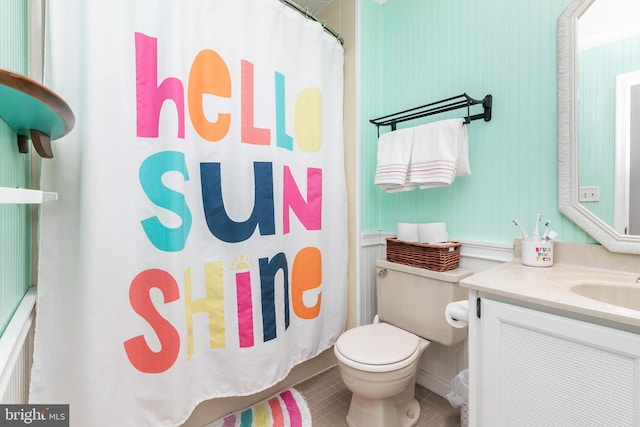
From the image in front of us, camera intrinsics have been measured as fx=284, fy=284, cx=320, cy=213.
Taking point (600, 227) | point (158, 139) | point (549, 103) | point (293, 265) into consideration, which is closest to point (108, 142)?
point (158, 139)

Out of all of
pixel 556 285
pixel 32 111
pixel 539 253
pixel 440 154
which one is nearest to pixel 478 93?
pixel 440 154

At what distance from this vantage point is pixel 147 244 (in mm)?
1072

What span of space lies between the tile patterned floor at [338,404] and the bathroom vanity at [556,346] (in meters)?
0.51

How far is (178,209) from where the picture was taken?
3.69ft

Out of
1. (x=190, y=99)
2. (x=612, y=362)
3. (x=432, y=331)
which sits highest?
(x=190, y=99)

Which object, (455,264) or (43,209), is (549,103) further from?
(43,209)

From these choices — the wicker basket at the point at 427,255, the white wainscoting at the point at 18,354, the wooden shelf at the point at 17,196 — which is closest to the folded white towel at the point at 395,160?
the wicker basket at the point at 427,255

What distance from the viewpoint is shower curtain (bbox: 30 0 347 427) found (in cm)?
94

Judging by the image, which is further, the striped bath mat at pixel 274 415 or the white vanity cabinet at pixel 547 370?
the striped bath mat at pixel 274 415

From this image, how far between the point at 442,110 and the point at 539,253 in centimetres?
84

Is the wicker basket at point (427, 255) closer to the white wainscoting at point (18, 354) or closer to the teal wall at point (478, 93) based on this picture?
the teal wall at point (478, 93)

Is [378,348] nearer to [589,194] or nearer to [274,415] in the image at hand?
[274,415]

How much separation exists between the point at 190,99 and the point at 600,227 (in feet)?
5.64

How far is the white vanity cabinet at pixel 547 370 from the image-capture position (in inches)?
27.9
